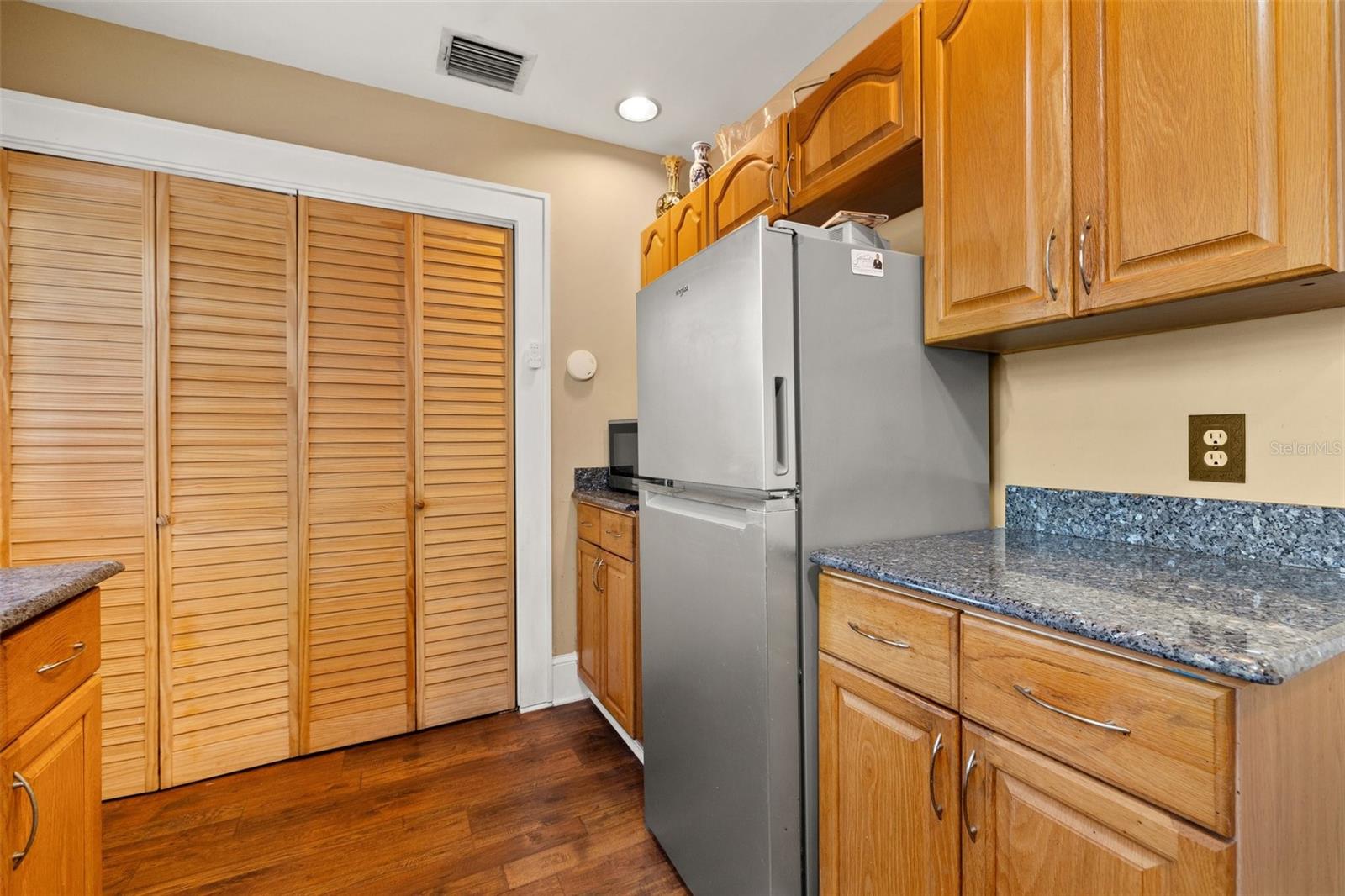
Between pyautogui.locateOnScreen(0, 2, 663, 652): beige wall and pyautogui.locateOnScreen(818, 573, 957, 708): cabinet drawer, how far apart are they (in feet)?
5.47

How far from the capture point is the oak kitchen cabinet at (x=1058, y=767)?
70 centimetres

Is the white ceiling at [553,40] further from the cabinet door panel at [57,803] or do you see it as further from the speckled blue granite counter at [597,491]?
the cabinet door panel at [57,803]

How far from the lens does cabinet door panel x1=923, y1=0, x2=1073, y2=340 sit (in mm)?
1129

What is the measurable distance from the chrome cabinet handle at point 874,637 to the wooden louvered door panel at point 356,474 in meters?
1.85

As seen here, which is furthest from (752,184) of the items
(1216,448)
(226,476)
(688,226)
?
(226,476)

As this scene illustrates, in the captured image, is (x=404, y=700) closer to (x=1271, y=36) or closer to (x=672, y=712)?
(x=672, y=712)

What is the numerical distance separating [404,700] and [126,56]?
250 cm

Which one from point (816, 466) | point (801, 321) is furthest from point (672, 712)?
point (801, 321)

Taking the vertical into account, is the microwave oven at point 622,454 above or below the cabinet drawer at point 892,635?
above

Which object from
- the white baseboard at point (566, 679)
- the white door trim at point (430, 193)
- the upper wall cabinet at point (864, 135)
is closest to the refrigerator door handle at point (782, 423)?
the upper wall cabinet at point (864, 135)

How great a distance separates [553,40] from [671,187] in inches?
30.8

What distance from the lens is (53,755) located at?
1.04 metres

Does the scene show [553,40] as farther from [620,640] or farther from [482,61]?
[620,640]

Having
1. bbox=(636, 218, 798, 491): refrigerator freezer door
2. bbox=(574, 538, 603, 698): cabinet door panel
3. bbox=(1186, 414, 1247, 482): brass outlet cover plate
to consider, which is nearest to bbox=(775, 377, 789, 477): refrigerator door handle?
bbox=(636, 218, 798, 491): refrigerator freezer door
